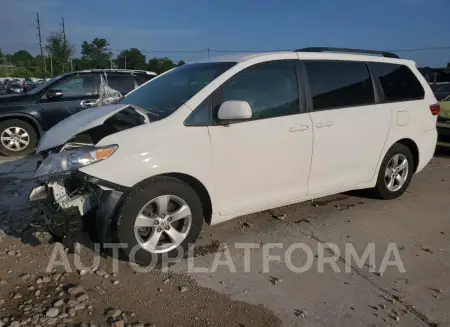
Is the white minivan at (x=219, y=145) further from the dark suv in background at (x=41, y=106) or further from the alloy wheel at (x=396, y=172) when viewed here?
the dark suv in background at (x=41, y=106)

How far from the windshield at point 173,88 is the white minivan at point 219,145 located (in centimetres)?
2

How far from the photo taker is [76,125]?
3.60m

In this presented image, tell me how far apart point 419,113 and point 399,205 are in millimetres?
1162

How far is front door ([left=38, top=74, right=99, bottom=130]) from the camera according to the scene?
318 inches

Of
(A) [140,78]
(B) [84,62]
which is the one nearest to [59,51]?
(B) [84,62]

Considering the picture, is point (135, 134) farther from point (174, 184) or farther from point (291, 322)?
point (291, 322)

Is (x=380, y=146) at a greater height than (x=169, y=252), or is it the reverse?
(x=380, y=146)

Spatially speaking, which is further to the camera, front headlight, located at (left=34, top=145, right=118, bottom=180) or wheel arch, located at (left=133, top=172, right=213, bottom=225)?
wheel arch, located at (left=133, top=172, right=213, bottom=225)

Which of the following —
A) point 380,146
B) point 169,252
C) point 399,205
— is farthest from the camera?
point 399,205

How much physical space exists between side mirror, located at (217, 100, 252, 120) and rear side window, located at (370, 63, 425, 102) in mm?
2142

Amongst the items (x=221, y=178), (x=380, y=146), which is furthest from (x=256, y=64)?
(x=380, y=146)

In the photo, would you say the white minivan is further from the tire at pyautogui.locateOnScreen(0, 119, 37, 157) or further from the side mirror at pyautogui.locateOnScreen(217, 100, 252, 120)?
the tire at pyautogui.locateOnScreen(0, 119, 37, 157)

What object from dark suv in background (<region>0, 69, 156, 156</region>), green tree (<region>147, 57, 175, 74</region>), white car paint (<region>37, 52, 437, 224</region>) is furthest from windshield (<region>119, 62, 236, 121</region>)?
green tree (<region>147, 57, 175, 74</region>)

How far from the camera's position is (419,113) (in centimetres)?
507
